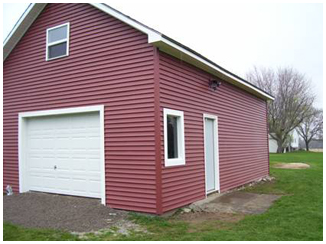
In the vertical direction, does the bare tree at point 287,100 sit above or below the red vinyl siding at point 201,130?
above

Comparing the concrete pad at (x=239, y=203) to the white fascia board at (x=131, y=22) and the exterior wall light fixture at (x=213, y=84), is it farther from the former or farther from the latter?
the white fascia board at (x=131, y=22)

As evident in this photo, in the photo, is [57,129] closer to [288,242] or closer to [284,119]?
[288,242]

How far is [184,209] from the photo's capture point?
723 centimetres

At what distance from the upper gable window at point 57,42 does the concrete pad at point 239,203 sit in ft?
17.9

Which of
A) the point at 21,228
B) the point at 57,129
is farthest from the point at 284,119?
the point at 21,228

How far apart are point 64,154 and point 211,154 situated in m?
4.27

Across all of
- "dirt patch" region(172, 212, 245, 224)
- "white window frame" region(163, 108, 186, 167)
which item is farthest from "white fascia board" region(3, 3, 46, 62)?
"dirt patch" region(172, 212, 245, 224)

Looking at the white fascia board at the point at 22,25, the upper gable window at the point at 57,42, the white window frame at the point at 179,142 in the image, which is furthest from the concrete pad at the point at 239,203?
the white fascia board at the point at 22,25

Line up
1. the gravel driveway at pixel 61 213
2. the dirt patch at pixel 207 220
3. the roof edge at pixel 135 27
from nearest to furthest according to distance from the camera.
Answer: the dirt patch at pixel 207 220 < the gravel driveway at pixel 61 213 < the roof edge at pixel 135 27

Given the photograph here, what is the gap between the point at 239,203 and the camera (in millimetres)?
8023

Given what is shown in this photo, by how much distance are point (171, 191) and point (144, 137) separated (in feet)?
4.56

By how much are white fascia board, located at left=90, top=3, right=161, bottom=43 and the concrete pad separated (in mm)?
4104

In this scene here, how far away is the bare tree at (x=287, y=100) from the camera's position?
3850cm

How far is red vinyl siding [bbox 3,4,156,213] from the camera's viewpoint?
22.4 feet
